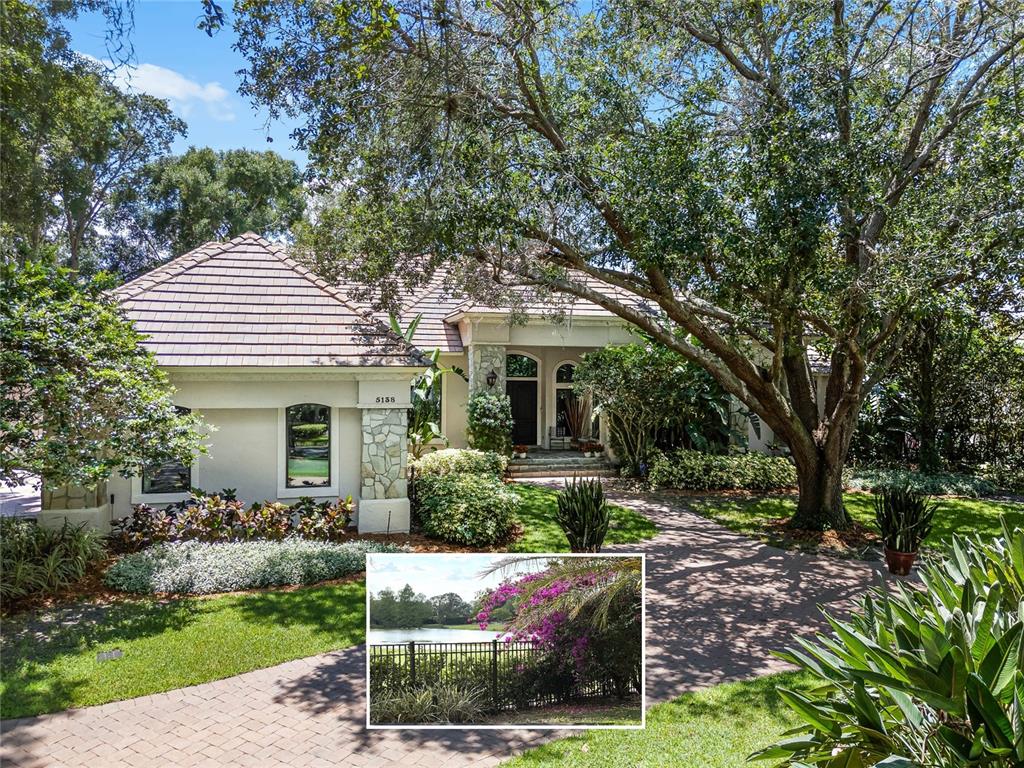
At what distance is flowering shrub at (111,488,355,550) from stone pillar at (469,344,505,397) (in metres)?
6.60

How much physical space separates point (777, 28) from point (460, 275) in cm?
554

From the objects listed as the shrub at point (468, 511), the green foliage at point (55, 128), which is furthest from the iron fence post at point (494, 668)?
the shrub at point (468, 511)

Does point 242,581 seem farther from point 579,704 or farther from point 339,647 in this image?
point 579,704

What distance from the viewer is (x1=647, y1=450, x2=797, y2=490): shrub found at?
14445 mm

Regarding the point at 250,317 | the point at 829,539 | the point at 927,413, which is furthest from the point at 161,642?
the point at 927,413

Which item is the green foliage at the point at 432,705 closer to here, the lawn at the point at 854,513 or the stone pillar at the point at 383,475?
the stone pillar at the point at 383,475

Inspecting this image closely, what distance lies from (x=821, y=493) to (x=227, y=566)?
360 inches

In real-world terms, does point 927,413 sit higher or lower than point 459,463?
higher

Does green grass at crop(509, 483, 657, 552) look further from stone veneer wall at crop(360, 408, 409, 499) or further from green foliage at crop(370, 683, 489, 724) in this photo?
green foliage at crop(370, 683, 489, 724)

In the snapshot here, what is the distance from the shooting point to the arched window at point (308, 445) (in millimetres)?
9789

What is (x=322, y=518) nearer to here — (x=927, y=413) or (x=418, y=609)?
(x=418, y=609)

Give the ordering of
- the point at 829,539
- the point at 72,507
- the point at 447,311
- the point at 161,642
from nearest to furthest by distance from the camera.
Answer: the point at 161,642
the point at 72,507
the point at 829,539
the point at 447,311

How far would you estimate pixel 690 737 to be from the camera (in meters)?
4.48

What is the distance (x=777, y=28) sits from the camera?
340 inches
